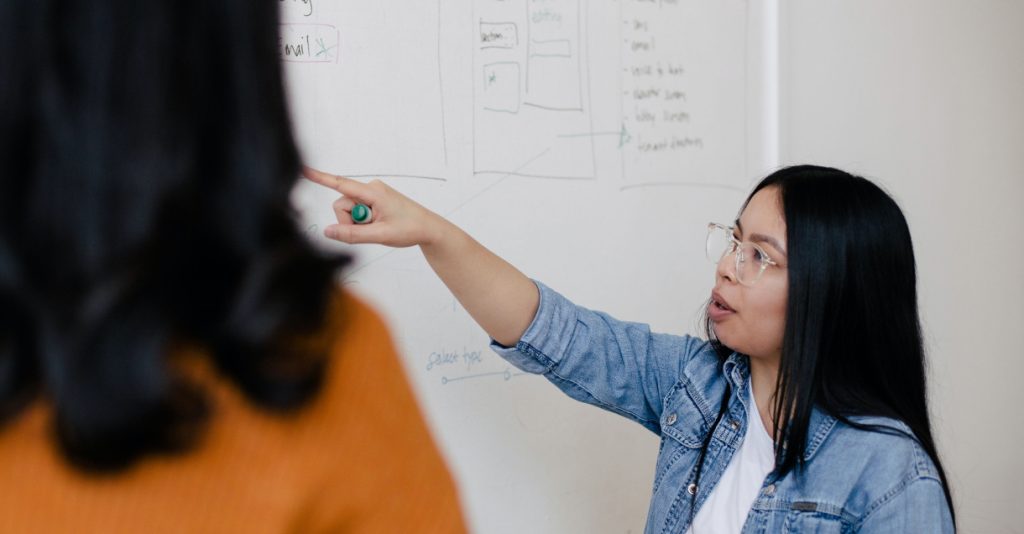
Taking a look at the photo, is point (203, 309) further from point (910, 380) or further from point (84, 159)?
point (910, 380)

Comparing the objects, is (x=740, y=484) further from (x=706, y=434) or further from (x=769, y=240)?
(x=769, y=240)

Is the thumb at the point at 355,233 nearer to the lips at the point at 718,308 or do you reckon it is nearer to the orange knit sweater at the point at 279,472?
the orange knit sweater at the point at 279,472

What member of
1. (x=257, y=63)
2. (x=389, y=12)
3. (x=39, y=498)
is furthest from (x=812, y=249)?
(x=39, y=498)

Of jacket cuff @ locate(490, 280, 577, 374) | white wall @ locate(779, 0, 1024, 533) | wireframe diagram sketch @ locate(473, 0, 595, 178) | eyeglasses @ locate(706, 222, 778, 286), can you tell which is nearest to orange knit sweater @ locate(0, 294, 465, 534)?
jacket cuff @ locate(490, 280, 577, 374)

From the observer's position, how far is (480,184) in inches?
61.1

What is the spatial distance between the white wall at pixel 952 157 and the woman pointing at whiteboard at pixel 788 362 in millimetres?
1052

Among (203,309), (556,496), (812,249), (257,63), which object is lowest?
(556,496)

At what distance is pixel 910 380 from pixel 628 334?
1.32 ft

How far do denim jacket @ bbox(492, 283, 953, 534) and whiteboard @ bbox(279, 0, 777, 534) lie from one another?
0.25 m

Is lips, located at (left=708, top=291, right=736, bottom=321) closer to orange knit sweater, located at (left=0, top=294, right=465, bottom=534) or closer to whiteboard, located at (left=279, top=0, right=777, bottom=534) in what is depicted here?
whiteboard, located at (left=279, top=0, right=777, bottom=534)

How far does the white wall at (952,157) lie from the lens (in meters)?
2.38

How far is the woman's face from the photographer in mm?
1291

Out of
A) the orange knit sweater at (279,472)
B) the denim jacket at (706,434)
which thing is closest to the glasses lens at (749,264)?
the denim jacket at (706,434)

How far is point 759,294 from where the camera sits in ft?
4.25
